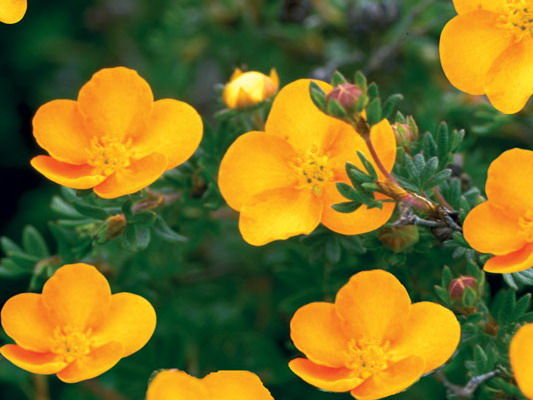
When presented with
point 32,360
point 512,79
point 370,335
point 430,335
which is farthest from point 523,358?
point 32,360

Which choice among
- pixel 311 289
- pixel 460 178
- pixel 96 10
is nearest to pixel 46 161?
pixel 311 289

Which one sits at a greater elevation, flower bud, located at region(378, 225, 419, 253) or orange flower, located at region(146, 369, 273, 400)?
flower bud, located at region(378, 225, 419, 253)

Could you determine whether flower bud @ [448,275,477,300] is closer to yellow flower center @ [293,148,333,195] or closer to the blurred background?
the blurred background

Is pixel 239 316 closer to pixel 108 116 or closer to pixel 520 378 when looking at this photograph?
pixel 108 116

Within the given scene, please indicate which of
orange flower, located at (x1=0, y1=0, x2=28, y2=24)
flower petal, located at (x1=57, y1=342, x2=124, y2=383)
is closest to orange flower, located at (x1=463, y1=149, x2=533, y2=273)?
flower petal, located at (x1=57, y1=342, x2=124, y2=383)

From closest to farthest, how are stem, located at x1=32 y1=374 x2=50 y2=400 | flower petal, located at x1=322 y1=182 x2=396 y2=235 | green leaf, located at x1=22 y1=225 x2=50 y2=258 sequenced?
flower petal, located at x1=322 y1=182 x2=396 y2=235, green leaf, located at x1=22 y1=225 x2=50 y2=258, stem, located at x1=32 y1=374 x2=50 y2=400

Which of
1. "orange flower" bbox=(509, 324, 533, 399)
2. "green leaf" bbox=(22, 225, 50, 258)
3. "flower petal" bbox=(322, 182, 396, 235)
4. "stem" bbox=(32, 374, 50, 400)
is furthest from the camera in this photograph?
"stem" bbox=(32, 374, 50, 400)
